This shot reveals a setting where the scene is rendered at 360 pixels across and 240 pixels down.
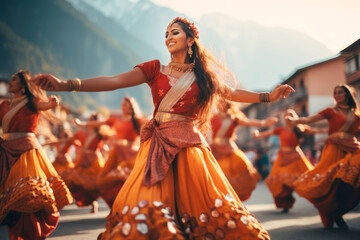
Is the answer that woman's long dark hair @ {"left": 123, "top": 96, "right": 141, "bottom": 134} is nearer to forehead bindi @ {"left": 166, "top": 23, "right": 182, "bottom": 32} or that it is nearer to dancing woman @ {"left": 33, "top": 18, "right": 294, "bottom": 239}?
dancing woman @ {"left": 33, "top": 18, "right": 294, "bottom": 239}

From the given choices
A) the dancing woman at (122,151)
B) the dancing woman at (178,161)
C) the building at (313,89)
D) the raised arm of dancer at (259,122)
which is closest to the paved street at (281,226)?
the dancing woman at (122,151)

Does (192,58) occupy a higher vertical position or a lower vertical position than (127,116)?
higher

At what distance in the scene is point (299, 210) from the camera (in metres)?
8.81

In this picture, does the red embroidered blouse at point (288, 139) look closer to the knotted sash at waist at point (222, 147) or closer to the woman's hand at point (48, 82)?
the knotted sash at waist at point (222, 147)

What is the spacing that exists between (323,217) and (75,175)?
521cm

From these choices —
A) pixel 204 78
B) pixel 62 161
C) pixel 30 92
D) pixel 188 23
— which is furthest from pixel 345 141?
pixel 62 161

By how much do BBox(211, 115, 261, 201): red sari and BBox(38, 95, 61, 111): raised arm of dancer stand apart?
402 centimetres

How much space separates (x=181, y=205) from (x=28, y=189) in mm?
2162

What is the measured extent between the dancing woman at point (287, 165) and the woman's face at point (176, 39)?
4891 millimetres

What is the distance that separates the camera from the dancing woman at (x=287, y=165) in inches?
327

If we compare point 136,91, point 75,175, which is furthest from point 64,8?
point 75,175

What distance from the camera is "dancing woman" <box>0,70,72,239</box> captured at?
4.36 metres

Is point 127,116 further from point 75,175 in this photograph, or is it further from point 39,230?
point 39,230

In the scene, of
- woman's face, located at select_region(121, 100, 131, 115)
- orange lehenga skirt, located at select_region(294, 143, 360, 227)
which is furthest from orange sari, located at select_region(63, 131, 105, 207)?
→ orange lehenga skirt, located at select_region(294, 143, 360, 227)
